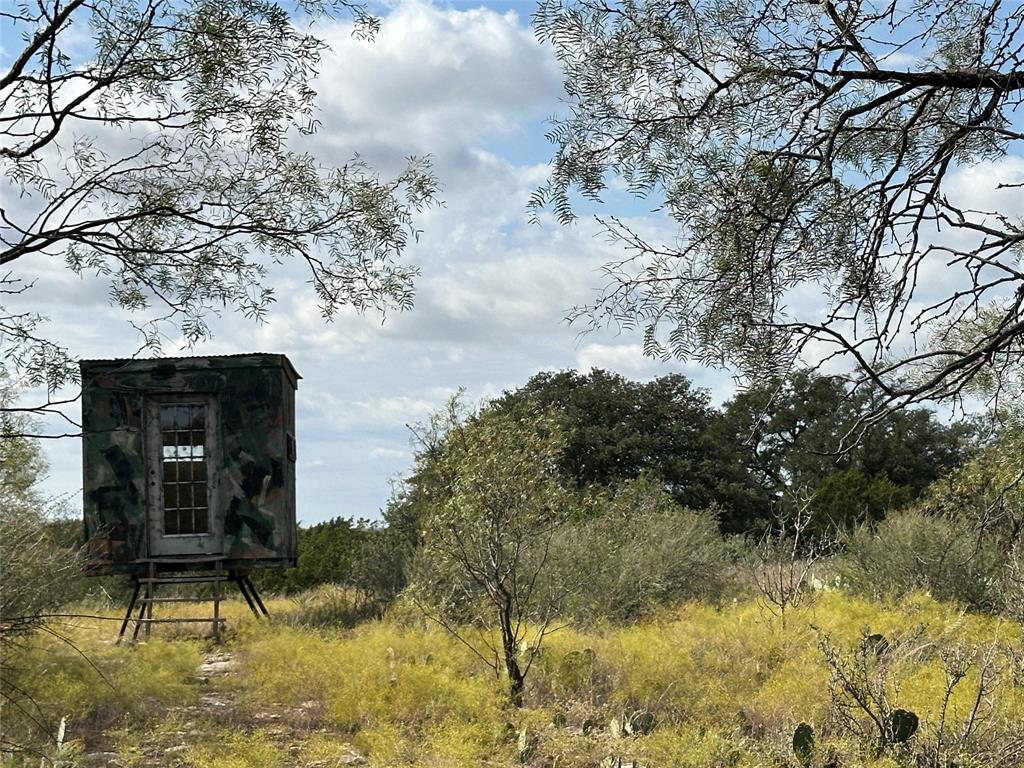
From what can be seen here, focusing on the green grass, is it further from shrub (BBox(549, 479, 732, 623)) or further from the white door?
the white door

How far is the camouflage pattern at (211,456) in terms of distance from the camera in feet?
45.9

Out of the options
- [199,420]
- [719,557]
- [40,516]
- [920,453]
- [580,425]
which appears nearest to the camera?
[40,516]

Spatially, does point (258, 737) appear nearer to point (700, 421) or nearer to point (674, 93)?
point (674, 93)

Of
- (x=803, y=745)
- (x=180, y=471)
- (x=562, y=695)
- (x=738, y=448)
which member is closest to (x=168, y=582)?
(x=180, y=471)

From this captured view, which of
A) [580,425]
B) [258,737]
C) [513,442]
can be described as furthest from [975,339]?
[580,425]

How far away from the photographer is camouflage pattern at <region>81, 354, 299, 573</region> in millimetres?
13992

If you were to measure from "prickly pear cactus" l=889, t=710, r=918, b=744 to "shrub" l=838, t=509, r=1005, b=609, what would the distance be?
5.75 meters

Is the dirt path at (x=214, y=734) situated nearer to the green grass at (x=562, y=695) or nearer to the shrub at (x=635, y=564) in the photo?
the green grass at (x=562, y=695)

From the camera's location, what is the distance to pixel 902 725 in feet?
20.5

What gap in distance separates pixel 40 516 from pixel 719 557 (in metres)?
8.89

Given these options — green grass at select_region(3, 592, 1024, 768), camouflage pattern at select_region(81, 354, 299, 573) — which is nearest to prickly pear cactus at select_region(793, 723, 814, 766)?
green grass at select_region(3, 592, 1024, 768)

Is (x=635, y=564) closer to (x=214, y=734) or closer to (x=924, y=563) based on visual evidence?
(x=924, y=563)

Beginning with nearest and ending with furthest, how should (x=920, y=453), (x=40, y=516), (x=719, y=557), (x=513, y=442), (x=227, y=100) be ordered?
1. (x=227, y=100)
2. (x=513, y=442)
3. (x=40, y=516)
4. (x=719, y=557)
5. (x=920, y=453)

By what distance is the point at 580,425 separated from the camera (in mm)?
32031
